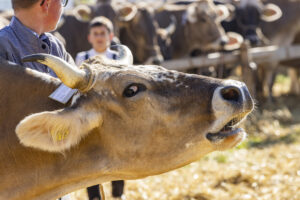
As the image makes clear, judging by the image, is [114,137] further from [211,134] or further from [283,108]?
[283,108]

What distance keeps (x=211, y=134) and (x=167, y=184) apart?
312cm

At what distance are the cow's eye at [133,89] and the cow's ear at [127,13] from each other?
7.19 m

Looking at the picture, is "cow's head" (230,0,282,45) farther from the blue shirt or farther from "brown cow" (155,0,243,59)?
the blue shirt

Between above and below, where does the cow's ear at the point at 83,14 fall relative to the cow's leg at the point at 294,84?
above

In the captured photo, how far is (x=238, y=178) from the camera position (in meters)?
5.61

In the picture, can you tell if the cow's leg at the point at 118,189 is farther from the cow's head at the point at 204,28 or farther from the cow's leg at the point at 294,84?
the cow's leg at the point at 294,84

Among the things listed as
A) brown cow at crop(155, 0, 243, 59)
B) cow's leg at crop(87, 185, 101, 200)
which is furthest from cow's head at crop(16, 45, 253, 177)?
brown cow at crop(155, 0, 243, 59)

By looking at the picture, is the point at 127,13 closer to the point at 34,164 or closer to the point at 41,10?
the point at 41,10

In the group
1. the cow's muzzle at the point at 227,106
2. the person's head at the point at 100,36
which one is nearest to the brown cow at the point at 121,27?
the person's head at the point at 100,36

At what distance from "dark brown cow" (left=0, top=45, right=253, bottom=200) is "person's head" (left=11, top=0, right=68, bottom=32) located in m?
0.43

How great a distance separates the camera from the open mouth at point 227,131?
244 cm

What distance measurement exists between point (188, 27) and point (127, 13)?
5.80 feet

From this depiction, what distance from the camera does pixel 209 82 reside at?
2459mm

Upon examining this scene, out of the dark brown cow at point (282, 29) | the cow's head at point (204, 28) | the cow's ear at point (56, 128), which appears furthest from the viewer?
the dark brown cow at point (282, 29)
